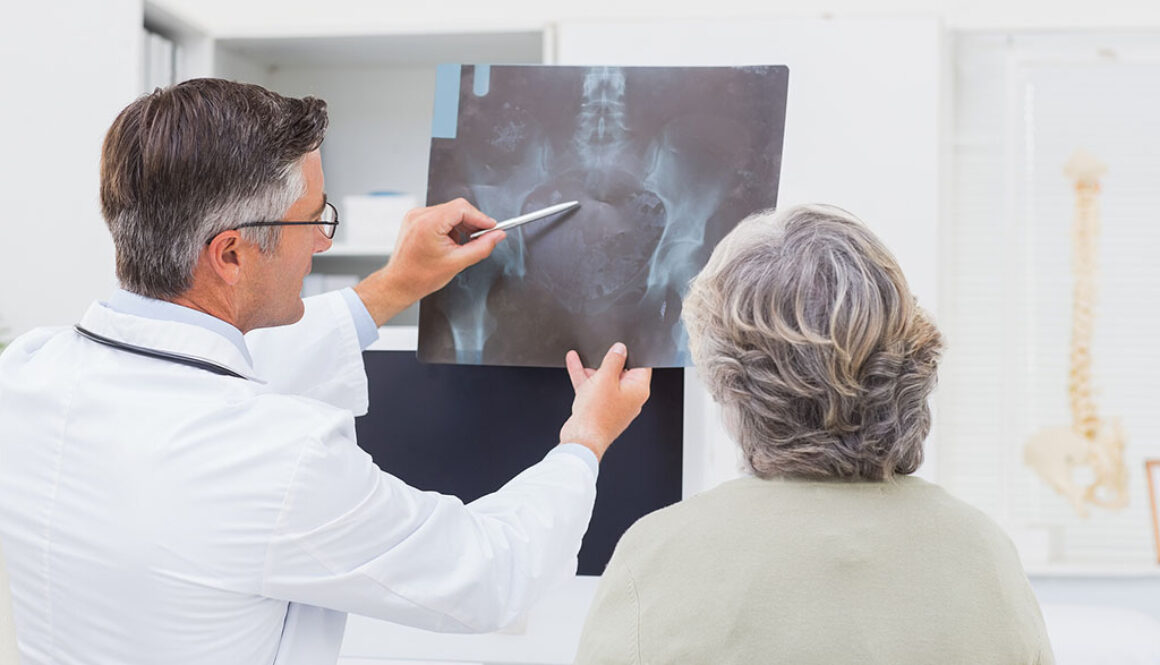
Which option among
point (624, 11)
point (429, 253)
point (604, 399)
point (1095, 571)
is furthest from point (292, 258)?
point (1095, 571)

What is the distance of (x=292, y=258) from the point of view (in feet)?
3.24

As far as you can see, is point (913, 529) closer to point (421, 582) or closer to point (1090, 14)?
point (421, 582)

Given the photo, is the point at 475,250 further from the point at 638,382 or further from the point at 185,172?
the point at 185,172

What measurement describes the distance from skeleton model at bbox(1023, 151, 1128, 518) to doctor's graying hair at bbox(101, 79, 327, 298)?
239 cm

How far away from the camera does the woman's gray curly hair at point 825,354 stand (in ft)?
2.68

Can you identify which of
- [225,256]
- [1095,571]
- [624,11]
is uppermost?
[624,11]

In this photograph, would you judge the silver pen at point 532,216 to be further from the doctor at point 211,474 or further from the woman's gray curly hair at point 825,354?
the woman's gray curly hair at point 825,354

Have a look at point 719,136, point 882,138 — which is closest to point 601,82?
point 719,136

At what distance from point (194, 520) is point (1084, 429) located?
2549mm

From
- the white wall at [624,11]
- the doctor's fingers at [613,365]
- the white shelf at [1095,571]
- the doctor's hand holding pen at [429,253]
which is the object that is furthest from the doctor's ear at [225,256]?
the white shelf at [1095,571]

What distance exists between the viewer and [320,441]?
825 millimetres

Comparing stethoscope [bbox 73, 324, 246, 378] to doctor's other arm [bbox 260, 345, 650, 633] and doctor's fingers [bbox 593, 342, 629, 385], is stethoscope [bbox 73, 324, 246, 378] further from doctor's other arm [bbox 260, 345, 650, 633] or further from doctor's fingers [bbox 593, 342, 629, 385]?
doctor's fingers [bbox 593, 342, 629, 385]

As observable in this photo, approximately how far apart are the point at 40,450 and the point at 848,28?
78.3 inches

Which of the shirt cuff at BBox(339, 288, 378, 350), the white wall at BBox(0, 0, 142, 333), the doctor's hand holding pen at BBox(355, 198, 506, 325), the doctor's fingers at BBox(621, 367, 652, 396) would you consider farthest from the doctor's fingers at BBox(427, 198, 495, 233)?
the white wall at BBox(0, 0, 142, 333)
